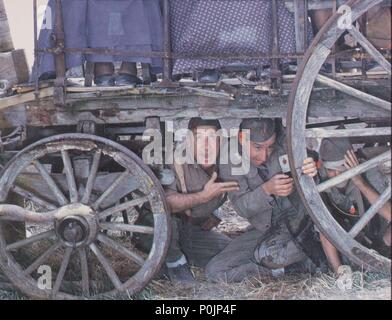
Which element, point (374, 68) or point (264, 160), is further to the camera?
Answer: point (264, 160)

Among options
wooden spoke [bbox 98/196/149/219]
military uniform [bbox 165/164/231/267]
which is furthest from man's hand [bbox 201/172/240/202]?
wooden spoke [bbox 98/196/149/219]

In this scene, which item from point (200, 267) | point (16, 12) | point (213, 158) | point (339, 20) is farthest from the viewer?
point (16, 12)

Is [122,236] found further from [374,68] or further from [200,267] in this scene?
[374,68]

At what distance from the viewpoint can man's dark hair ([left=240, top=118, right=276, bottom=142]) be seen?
219 inches

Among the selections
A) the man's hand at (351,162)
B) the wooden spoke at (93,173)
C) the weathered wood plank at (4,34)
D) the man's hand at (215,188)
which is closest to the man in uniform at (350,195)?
the man's hand at (351,162)

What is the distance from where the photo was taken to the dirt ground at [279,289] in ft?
16.6

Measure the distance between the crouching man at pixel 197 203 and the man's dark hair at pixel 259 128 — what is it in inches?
9.8

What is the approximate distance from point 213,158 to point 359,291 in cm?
155

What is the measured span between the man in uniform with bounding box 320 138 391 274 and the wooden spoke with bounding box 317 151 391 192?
195 millimetres

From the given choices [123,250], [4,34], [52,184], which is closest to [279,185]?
[123,250]

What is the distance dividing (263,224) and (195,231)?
0.72m

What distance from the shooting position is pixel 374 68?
5.19 metres

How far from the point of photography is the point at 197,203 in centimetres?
570

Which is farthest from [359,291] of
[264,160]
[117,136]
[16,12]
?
[16,12]
